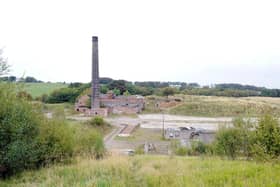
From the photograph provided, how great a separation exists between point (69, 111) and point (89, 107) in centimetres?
380

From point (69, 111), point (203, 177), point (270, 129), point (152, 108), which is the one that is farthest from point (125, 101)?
point (203, 177)

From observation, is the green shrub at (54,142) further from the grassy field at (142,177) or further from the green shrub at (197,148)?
the green shrub at (197,148)

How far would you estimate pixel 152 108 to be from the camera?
54.2 meters

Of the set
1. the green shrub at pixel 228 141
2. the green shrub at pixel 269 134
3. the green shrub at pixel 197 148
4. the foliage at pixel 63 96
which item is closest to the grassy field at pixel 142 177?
the green shrub at pixel 269 134

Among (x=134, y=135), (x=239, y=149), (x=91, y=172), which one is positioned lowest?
(x=134, y=135)

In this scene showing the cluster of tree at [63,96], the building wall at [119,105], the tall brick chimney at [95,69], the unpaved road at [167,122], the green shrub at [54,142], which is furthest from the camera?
the cluster of tree at [63,96]

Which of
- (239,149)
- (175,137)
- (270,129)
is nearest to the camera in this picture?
(270,129)

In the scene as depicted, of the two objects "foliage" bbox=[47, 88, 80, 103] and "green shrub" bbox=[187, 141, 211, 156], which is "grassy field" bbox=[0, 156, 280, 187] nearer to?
"green shrub" bbox=[187, 141, 211, 156]

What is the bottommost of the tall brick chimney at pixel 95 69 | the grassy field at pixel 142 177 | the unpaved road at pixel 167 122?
the unpaved road at pixel 167 122

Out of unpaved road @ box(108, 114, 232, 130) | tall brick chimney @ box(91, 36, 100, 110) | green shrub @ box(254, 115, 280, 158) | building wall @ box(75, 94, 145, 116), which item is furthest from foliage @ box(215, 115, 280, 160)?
building wall @ box(75, 94, 145, 116)

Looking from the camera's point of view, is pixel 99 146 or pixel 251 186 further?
pixel 99 146

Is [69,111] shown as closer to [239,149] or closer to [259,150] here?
[239,149]

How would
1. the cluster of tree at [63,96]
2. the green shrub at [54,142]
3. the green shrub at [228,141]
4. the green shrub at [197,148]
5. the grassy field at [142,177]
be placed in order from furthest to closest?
the cluster of tree at [63,96] → the green shrub at [197,148] → the green shrub at [228,141] → the green shrub at [54,142] → the grassy field at [142,177]

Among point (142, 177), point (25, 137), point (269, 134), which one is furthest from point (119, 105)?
point (142, 177)
